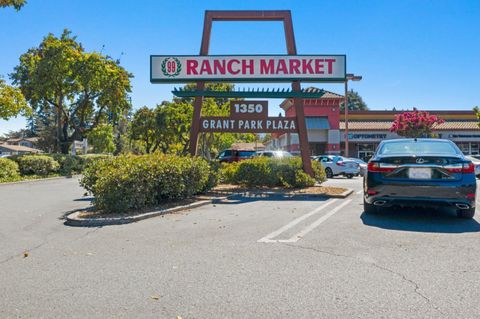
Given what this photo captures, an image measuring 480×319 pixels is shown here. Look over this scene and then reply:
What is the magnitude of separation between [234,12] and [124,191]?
8451mm

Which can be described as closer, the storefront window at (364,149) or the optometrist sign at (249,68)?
the optometrist sign at (249,68)

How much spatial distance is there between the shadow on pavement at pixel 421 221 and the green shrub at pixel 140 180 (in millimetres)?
4209

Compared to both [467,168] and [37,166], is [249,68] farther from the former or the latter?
[37,166]

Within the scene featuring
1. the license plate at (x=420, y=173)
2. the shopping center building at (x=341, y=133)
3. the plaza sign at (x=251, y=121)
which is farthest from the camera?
the shopping center building at (x=341, y=133)

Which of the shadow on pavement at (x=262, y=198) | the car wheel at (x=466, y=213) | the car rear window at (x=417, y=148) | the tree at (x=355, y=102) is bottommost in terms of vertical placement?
the shadow on pavement at (x=262, y=198)

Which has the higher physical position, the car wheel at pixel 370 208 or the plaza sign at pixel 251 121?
the plaza sign at pixel 251 121

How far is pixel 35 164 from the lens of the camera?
22141 mm

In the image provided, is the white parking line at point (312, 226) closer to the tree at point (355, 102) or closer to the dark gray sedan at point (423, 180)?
the dark gray sedan at point (423, 180)

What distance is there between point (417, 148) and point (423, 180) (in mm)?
1039

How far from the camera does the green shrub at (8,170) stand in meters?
19.3

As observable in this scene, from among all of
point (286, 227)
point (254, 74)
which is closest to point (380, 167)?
point (286, 227)

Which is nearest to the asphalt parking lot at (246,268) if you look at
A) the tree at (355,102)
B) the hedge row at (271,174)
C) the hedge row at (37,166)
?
the hedge row at (271,174)

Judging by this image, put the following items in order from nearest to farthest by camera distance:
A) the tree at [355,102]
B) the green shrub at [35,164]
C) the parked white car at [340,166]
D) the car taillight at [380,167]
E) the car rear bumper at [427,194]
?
the car rear bumper at [427,194]
the car taillight at [380,167]
the green shrub at [35,164]
the parked white car at [340,166]
the tree at [355,102]

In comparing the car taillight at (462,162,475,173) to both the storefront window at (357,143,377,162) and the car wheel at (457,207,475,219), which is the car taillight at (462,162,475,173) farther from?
the storefront window at (357,143,377,162)
